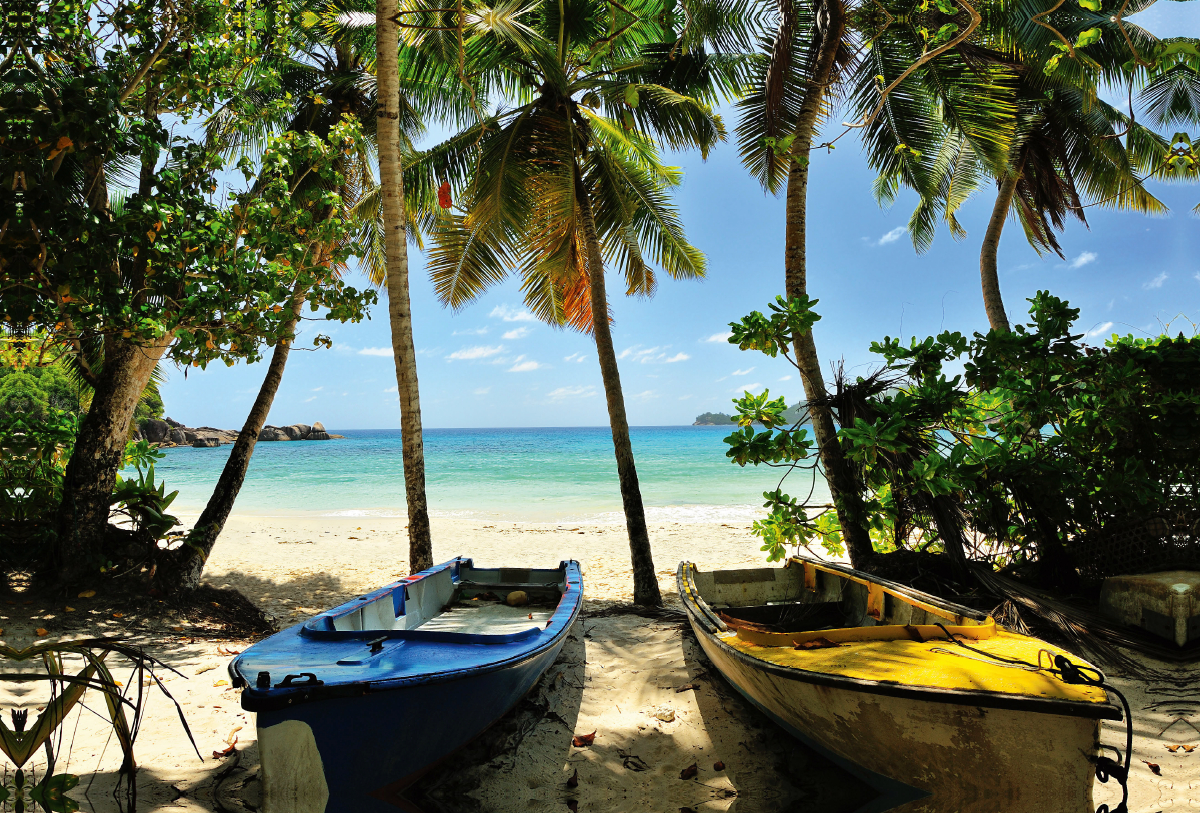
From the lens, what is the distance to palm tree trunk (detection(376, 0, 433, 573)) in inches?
241

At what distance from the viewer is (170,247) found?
523 cm

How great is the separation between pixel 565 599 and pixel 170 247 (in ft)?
14.5

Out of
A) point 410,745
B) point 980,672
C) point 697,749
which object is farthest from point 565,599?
point 980,672

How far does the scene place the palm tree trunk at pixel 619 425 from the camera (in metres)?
7.23

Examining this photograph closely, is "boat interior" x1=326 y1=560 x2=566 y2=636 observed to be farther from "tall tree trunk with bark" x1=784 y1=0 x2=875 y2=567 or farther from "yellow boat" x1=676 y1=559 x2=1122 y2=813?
"tall tree trunk with bark" x1=784 y1=0 x2=875 y2=567

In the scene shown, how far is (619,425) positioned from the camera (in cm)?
733

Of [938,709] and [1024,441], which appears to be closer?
[938,709]

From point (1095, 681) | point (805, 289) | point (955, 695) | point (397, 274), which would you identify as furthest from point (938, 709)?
point (397, 274)

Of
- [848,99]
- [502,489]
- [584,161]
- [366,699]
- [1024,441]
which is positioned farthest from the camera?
[502,489]

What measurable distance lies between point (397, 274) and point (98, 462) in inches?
146

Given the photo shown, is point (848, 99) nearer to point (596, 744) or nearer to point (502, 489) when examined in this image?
point (596, 744)

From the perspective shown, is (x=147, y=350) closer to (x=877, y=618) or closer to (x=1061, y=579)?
(x=877, y=618)

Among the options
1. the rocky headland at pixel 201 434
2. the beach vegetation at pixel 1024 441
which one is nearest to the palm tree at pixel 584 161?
the beach vegetation at pixel 1024 441

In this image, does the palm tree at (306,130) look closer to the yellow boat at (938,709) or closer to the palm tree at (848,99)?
the palm tree at (848,99)
